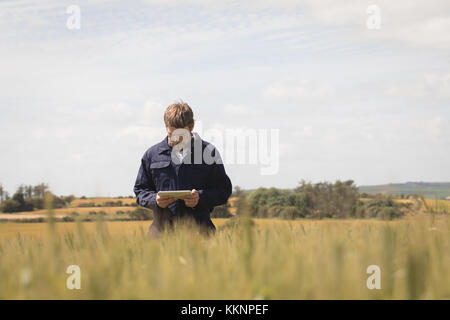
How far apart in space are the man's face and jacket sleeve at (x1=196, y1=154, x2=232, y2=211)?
401mm

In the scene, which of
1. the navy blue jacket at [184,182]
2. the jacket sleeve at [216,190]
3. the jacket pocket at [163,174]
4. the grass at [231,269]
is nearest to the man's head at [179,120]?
the navy blue jacket at [184,182]

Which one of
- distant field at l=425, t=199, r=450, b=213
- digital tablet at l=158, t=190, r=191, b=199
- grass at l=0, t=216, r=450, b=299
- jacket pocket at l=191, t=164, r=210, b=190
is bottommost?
grass at l=0, t=216, r=450, b=299

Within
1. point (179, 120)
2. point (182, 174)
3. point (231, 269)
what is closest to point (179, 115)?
point (179, 120)

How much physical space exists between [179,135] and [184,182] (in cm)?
48

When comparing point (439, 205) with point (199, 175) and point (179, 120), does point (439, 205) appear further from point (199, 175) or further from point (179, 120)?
point (179, 120)

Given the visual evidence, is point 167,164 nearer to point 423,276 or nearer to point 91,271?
point 91,271

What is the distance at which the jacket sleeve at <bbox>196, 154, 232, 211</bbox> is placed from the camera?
454cm

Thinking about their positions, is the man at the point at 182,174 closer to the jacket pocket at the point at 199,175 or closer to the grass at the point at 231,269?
the jacket pocket at the point at 199,175

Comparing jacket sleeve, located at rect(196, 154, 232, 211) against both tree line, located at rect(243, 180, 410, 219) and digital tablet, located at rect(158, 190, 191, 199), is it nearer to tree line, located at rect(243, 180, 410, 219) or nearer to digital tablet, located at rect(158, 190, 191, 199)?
digital tablet, located at rect(158, 190, 191, 199)

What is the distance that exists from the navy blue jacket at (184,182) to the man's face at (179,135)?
111 millimetres

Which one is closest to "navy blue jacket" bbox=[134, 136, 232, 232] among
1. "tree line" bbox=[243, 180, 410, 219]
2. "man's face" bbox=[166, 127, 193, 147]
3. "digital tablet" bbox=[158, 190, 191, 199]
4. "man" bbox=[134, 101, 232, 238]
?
"man" bbox=[134, 101, 232, 238]

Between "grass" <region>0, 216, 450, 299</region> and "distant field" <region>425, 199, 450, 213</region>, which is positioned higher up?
"distant field" <region>425, 199, 450, 213</region>

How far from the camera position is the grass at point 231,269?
84.5 inches
